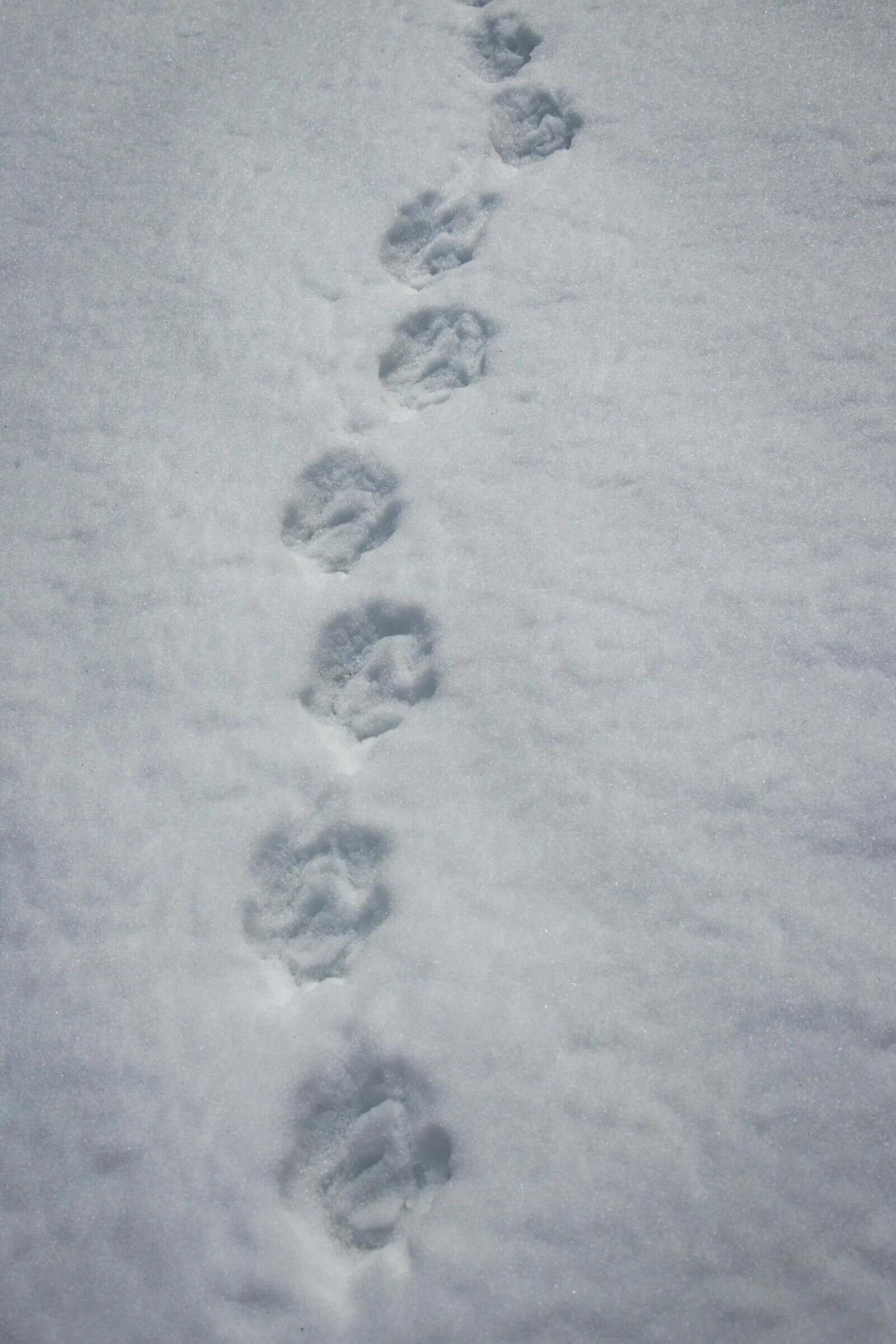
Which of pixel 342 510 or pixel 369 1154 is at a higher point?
pixel 342 510

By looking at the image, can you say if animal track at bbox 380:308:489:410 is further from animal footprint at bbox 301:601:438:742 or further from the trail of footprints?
animal footprint at bbox 301:601:438:742

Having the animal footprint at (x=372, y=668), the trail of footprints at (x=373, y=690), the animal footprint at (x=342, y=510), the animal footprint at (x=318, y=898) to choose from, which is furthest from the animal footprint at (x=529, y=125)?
the animal footprint at (x=318, y=898)

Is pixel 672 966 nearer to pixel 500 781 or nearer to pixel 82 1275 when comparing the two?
pixel 500 781

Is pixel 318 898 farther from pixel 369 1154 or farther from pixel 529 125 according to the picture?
pixel 529 125

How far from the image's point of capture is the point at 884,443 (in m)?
0.94

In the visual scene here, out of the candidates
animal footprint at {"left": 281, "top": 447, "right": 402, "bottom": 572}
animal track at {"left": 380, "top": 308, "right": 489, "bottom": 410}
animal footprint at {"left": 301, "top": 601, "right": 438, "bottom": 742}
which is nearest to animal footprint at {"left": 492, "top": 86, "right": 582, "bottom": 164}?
animal track at {"left": 380, "top": 308, "right": 489, "bottom": 410}

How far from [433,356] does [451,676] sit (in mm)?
417

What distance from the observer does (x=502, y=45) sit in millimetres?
1226

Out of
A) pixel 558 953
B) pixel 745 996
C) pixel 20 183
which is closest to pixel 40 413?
pixel 20 183

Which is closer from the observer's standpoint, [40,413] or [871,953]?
[871,953]

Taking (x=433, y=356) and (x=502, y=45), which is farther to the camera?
(x=502, y=45)

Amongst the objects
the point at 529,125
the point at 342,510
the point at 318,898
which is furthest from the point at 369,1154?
the point at 529,125

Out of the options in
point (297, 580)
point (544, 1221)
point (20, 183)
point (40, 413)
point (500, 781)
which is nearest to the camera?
point (544, 1221)

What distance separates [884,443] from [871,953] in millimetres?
512
